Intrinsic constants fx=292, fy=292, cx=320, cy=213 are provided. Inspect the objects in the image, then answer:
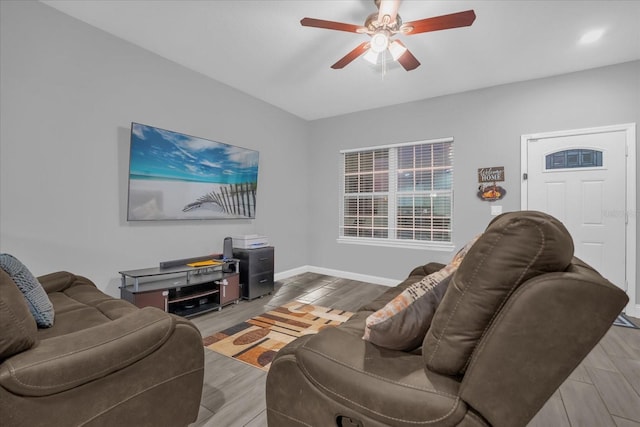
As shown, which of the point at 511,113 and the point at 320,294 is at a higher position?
the point at 511,113

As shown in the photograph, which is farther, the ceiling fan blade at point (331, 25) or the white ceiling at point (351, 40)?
the white ceiling at point (351, 40)

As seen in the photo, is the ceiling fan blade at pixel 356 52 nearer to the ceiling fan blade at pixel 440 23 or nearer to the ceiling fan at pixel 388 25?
the ceiling fan at pixel 388 25

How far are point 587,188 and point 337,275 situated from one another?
354cm

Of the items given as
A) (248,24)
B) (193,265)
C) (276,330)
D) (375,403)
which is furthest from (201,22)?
(375,403)

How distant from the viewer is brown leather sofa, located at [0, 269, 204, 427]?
104 centimetres

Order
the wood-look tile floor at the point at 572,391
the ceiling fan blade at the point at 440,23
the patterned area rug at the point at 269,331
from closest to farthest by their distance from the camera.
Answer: the wood-look tile floor at the point at 572,391
the ceiling fan blade at the point at 440,23
the patterned area rug at the point at 269,331

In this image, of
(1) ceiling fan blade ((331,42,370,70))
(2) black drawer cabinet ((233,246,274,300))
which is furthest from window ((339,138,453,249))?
(1) ceiling fan blade ((331,42,370,70))

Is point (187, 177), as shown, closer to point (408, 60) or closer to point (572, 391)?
point (408, 60)

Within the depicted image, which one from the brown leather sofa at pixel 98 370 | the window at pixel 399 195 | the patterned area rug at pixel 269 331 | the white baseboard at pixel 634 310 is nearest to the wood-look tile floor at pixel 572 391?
the patterned area rug at pixel 269 331

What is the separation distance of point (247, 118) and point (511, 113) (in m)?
3.54

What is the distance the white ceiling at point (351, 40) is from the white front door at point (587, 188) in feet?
2.79

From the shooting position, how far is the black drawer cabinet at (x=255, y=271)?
3.70 m

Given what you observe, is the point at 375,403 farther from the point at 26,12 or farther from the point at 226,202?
the point at 26,12

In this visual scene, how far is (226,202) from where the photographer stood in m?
3.88
